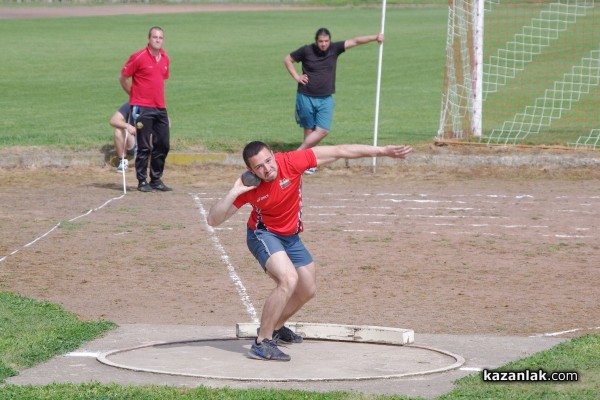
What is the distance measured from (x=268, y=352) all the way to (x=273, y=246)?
782 millimetres

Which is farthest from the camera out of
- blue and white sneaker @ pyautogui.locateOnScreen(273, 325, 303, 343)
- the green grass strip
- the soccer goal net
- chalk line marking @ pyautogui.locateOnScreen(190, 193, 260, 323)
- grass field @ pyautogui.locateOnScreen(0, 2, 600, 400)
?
the soccer goal net

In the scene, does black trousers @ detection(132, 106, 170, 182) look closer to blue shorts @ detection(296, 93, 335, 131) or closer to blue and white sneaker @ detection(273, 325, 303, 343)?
blue shorts @ detection(296, 93, 335, 131)

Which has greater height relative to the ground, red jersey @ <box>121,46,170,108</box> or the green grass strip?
red jersey @ <box>121,46,170,108</box>

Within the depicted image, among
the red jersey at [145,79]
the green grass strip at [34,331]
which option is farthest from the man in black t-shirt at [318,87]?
the green grass strip at [34,331]

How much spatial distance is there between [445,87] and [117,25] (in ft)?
106

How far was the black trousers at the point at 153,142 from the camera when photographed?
17.9 m

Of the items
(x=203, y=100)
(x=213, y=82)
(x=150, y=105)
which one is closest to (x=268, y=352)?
(x=150, y=105)

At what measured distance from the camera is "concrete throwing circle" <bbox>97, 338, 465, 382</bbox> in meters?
8.64

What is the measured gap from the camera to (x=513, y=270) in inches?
499

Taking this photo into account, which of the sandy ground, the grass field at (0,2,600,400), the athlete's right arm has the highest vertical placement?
the athlete's right arm

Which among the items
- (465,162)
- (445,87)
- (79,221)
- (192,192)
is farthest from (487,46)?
(79,221)

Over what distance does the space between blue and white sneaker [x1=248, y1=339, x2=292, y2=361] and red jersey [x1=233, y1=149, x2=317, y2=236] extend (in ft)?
2.76

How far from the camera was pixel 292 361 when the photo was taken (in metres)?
9.18

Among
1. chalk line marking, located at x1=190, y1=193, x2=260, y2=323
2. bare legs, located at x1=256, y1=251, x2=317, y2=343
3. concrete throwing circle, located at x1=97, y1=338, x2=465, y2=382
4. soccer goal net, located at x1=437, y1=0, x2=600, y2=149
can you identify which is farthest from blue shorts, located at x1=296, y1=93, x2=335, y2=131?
bare legs, located at x1=256, y1=251, x2=317, y2=343
